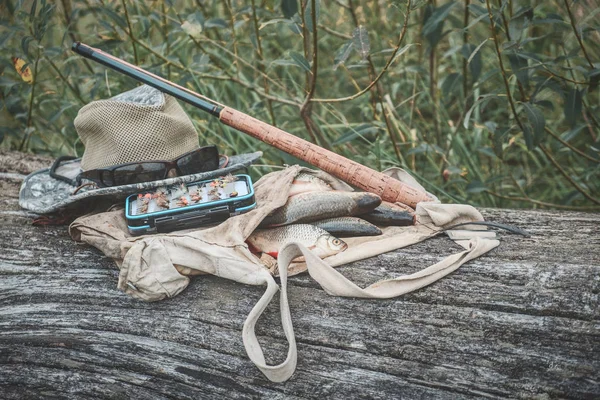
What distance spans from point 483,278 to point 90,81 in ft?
9.09

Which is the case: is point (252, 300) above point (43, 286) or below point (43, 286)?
above

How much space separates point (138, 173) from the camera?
2416mm

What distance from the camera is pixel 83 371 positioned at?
2082 millimetres

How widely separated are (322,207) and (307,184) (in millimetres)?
248

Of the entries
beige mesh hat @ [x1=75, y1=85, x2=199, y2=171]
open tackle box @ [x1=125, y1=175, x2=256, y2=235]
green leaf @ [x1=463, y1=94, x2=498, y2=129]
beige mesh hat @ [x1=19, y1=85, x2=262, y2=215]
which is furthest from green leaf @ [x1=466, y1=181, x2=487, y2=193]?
beige mesh hat @ [x1=75, y1=85, x2=199, y2=171]

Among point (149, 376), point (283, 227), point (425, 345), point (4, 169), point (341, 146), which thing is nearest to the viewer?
point (425, 345)

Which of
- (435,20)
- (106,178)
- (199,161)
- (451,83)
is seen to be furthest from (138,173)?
(451,83)

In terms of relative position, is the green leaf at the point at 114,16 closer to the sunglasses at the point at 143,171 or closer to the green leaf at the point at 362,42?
the sunglasses at the point at 143,171

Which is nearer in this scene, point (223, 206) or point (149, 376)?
point (149, 376)

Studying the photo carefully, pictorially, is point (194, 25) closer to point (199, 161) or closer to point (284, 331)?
point (199, 161)

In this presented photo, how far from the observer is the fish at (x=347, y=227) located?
7.42ft

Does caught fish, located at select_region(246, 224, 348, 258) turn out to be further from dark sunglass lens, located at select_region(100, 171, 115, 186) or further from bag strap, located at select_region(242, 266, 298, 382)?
dark sunglass lens, located at select_region(100, 171, 115, 186)

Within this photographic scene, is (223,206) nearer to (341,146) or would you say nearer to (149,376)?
(149,376)

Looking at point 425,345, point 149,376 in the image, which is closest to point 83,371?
point 149,376
